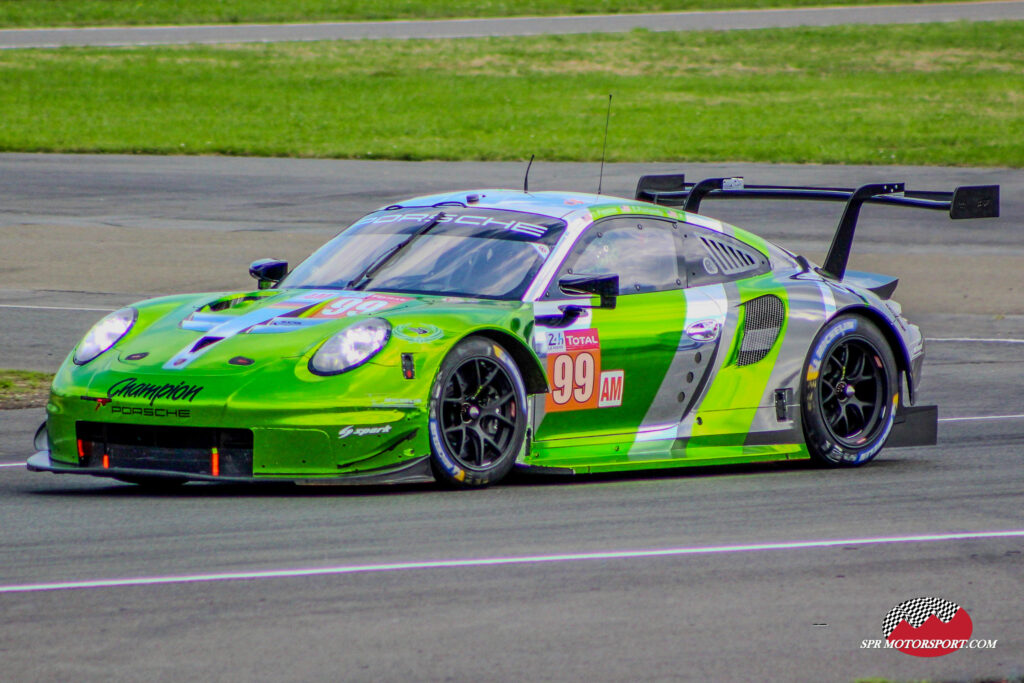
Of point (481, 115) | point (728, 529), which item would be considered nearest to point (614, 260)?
point (728, 529)

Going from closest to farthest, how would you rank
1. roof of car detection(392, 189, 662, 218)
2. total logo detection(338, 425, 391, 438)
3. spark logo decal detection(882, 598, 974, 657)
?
spark logo decal detection(882, 598, 974, 657) → total logo detection(338, 425, 391, 438) → roof of car detection(392, 189, 662, 218)

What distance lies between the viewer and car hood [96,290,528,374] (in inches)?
291

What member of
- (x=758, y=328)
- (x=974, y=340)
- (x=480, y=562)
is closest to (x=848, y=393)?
(x=758, y=328)

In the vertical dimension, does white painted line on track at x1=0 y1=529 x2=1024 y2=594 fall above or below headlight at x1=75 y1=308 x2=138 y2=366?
below

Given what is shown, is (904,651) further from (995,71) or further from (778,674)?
(995,71)

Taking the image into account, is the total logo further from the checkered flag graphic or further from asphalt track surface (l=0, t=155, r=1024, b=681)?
the checkered flag graphic

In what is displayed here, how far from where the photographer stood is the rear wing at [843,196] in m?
9.04

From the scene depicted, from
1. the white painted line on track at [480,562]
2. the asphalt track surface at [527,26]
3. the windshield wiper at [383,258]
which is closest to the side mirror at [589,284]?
the windshield wiper at [383,258]

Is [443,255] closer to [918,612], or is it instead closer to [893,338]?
[893,338]

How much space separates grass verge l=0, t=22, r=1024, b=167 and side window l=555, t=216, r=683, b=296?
59.7 feet

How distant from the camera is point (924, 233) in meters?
20.8

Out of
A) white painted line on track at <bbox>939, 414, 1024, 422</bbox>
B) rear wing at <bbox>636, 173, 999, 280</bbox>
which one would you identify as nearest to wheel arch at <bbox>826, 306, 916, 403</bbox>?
rear wing at <bbox>636, 173, 999, 280</bbox>

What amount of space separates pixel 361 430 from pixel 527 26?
136 ft

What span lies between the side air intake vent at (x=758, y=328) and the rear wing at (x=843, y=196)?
735mm
